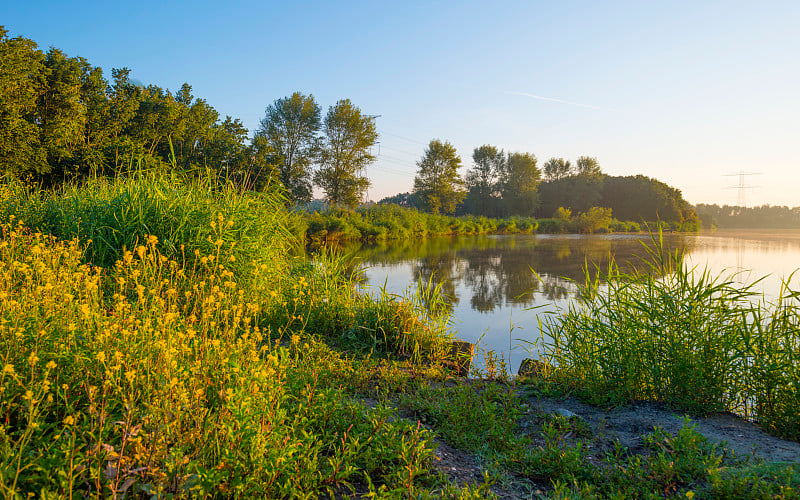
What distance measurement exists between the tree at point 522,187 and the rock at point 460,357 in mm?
52571

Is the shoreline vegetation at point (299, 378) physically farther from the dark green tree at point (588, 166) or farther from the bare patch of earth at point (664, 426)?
the dark green tree at point (588, 166)

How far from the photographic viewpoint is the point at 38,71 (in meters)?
19.0

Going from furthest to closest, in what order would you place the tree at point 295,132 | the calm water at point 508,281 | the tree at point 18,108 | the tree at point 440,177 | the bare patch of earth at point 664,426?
the tree at point 440,177, the tree at point 295,132, the tree at point 18,108, the calm water at point 508,281, the bare patch of earth at point 664,426

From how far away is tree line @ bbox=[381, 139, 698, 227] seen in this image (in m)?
48.5

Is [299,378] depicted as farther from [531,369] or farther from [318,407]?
[531,369]

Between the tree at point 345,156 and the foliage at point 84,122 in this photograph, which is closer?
the foliage at point 84,122

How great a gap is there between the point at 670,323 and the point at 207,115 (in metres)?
30.3

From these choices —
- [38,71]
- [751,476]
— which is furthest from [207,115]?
[751,476]

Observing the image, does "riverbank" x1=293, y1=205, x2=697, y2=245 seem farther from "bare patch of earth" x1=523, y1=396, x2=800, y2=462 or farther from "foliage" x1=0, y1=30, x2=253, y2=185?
"bare patch of earth" x1=523, y1=396, x2=800, y2=462

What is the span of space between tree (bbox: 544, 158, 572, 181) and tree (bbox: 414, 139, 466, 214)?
87.0ft

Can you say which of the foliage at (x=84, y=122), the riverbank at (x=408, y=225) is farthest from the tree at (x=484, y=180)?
the foliage at (x=84, y=122)

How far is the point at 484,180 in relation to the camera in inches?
2298

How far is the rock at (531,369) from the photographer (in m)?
4.11

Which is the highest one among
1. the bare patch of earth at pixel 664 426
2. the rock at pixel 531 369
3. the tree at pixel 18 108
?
the tree at pixel 18 108
